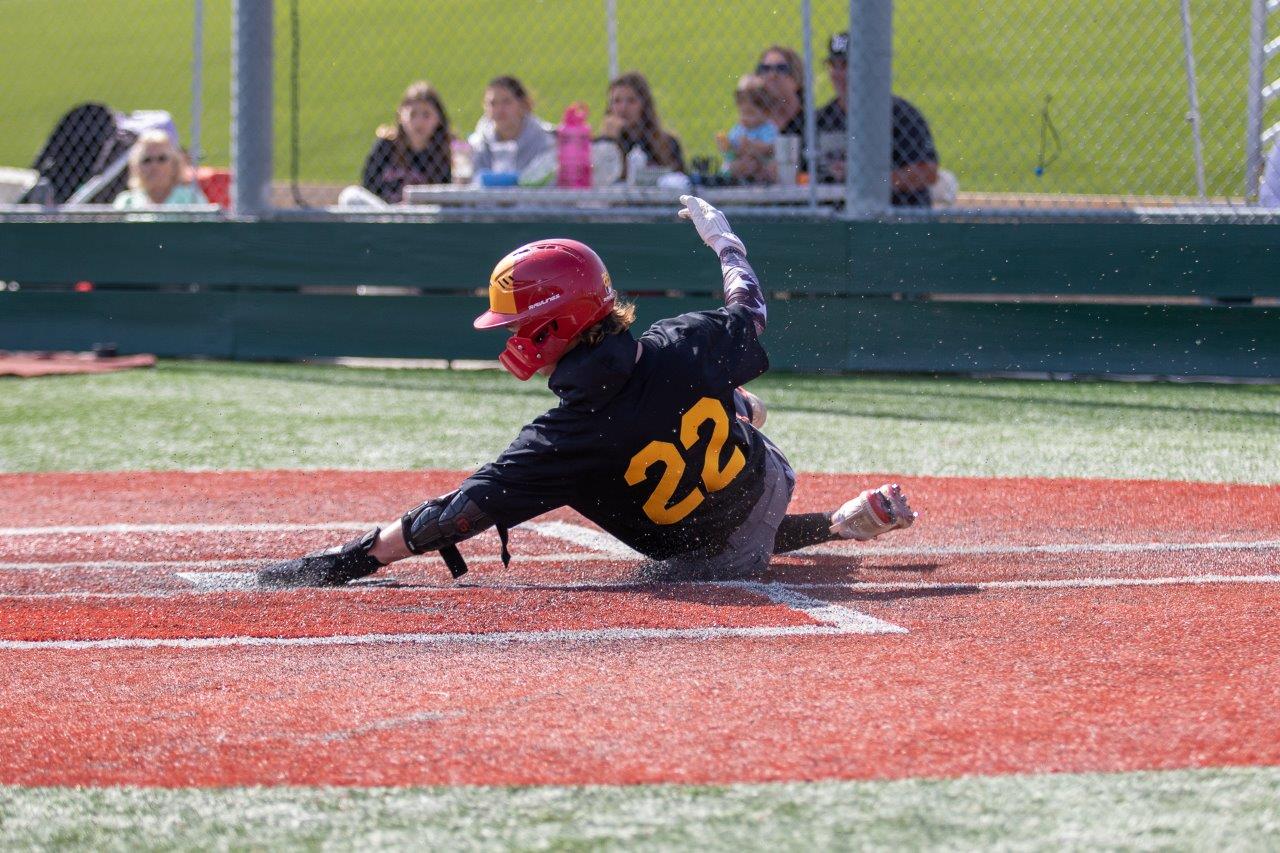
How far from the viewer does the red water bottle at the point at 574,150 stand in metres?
9.63

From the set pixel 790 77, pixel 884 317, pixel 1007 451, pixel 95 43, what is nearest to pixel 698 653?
pixel 1007 451

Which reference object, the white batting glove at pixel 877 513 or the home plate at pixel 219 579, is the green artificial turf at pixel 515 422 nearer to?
the white batting glove at pixel 877 513

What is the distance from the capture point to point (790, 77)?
31.1 ft

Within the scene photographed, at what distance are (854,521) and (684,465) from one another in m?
0.68

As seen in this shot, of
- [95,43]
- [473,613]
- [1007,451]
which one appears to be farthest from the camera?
[95,43]

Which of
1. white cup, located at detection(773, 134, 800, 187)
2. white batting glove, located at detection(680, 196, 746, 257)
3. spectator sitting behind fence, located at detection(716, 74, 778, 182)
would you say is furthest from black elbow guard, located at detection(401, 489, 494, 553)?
spectator sitting behind fence, located at detection(716, 74, 778, 182)

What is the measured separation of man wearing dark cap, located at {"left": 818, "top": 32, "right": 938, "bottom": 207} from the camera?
9.23 metres

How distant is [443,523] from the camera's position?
14.5ft

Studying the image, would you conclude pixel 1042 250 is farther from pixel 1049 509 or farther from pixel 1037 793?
pixel 1037 793

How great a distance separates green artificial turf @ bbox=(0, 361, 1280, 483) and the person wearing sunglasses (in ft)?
5.12

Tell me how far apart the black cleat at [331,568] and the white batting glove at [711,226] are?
1.49 meters

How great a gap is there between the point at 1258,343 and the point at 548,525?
4807 millimetres

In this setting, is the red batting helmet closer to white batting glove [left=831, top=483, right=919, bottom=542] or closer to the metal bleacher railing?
white batting glove [left=831, top=483, right=919, bottom=542]

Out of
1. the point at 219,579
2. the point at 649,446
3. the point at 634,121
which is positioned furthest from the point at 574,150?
the point at 649,446
